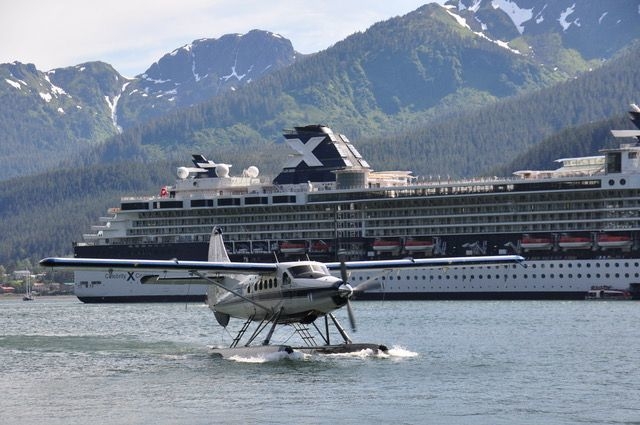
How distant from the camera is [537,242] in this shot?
90938 millimetres

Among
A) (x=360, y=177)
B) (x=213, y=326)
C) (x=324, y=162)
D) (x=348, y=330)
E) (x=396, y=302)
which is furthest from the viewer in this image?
(x=324, y=162)

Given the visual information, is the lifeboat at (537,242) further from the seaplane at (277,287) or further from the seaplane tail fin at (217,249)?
the seaplane at (277,287)

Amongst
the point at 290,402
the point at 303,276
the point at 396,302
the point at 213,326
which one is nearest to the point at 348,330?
the point at 213,326

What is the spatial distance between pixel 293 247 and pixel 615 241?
81.2 ft

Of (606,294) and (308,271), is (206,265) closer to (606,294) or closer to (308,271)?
(308,271)

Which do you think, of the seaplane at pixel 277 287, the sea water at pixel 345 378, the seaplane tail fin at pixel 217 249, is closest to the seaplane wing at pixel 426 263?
the seaplane at pixel 277 287

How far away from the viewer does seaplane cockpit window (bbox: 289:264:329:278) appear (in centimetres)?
4312

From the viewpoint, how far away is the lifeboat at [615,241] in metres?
87.4

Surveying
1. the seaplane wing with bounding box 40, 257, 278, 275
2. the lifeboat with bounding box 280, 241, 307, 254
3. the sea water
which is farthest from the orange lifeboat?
the seaplane wing with bounding box 40, 257, 278, 275

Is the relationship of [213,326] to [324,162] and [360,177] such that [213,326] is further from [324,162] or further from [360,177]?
[324,162]

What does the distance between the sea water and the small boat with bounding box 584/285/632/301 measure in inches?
932

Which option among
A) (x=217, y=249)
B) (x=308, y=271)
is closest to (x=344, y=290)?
(x=308, y=271)

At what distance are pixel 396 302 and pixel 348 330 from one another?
36258 mm

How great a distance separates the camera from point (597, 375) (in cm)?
3916
